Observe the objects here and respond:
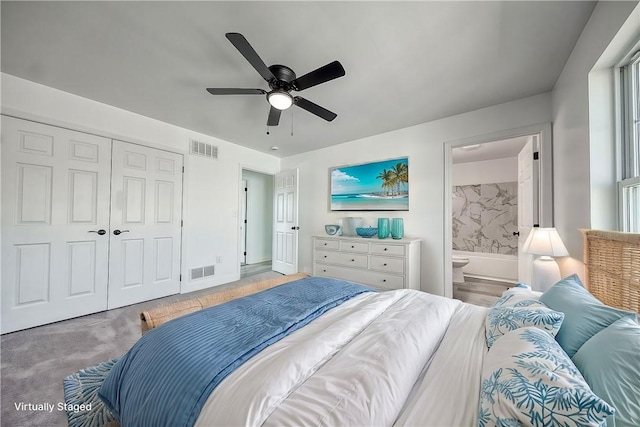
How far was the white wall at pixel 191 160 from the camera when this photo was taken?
2.44 metres

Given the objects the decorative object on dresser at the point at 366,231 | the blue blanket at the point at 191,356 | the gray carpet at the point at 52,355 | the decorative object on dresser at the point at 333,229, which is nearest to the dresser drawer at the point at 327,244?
the decorative object on dresser at the point at 333,229

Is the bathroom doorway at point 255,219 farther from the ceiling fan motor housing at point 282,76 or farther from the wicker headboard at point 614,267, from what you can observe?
the wicker headboard at point 614,267

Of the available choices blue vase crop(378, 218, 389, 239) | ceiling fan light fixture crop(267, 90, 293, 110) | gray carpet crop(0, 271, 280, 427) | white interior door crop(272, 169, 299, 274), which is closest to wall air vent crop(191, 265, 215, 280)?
gray carpet crop(0, 271, 280, 427)

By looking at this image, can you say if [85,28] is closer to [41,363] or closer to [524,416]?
[41,363]

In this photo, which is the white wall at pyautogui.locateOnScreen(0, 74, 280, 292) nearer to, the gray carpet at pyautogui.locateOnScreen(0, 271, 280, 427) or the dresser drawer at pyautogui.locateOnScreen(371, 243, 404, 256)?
the gray carpet at pyautogui.locateOnScreen(0, 271, 280, 427)

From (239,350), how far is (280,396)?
30 centimetres

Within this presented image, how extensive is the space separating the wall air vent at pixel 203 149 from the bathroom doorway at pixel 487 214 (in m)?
3.48

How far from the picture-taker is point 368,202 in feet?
12.5

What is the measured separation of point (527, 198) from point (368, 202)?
1.98 m

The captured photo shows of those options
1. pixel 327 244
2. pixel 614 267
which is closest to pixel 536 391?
pixel 614 267

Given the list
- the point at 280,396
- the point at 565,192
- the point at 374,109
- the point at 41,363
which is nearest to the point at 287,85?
the point at 374,109

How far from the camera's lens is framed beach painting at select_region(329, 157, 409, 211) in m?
3.48

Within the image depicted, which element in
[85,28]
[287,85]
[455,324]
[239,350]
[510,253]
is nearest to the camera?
[239,350]

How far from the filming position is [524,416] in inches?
22.4
